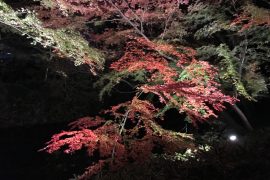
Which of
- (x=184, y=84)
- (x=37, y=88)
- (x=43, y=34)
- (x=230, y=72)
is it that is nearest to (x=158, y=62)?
(x=184, y=84)

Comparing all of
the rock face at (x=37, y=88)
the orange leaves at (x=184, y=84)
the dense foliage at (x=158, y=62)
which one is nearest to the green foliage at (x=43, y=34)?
the dense foliage at (x=158, y=62)

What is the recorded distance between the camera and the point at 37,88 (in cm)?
1697

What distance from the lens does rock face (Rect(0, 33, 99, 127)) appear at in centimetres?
1582

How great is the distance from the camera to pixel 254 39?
9234 millimetres

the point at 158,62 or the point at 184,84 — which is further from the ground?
the point at 158,62

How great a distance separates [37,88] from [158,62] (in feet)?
34.2

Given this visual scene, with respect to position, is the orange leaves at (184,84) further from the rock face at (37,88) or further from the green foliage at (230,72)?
the rock face at (37,88)

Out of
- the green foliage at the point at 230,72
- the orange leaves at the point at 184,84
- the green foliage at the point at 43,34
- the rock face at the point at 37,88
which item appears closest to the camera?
the green foliage at the point at 43,34

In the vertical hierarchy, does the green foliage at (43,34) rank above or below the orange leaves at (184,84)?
above

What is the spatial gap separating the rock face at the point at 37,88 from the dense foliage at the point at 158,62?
16.7 feet

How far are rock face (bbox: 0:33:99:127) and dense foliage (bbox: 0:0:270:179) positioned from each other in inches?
200

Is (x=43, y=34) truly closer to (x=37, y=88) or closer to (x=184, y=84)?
(x=184, y=84)

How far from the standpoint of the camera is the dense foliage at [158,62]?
6.25m

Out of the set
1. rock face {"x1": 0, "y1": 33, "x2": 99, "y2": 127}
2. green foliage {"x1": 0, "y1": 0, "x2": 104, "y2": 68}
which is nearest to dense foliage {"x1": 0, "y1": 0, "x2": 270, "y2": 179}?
green foliage {"x1": 0, "y1": 0, "x2": 104, "y2": 68}
